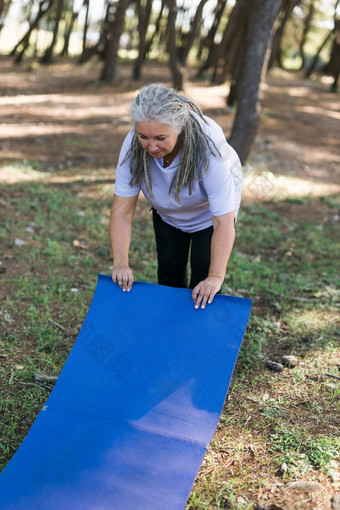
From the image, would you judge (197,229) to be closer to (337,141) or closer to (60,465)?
(60,465)

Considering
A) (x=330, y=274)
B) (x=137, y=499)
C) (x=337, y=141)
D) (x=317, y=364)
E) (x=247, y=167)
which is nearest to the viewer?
(x=137, y=499)

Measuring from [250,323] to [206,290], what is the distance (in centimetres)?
141

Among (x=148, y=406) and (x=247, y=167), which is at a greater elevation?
(x=148, y=406)

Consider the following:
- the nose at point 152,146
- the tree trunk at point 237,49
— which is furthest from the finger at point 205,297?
the tree trunk at point 237,49

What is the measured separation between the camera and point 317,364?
133 inches

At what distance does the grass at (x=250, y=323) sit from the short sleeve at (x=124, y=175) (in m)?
1.25

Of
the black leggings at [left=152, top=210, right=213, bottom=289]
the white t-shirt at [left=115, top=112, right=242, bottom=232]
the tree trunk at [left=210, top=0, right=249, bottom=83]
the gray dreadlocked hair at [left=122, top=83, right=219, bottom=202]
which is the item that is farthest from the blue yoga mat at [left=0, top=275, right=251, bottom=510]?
the tree trunk at [left=210, top=0, right=249, bottom=83]

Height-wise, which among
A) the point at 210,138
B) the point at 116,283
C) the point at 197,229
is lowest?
the point at 116,283

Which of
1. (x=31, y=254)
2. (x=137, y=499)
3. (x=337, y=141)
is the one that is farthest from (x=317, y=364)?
(x=337, y=141)

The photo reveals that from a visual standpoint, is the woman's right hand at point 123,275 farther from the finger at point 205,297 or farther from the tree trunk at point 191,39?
the tree trunk at point 191,39

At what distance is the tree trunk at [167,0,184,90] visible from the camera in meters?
10.4

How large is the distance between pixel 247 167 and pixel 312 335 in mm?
4932

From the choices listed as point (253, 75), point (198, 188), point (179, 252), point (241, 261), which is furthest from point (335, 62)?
point (198, 188)

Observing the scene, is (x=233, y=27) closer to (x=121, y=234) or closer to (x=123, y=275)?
(x=121, y=234)
